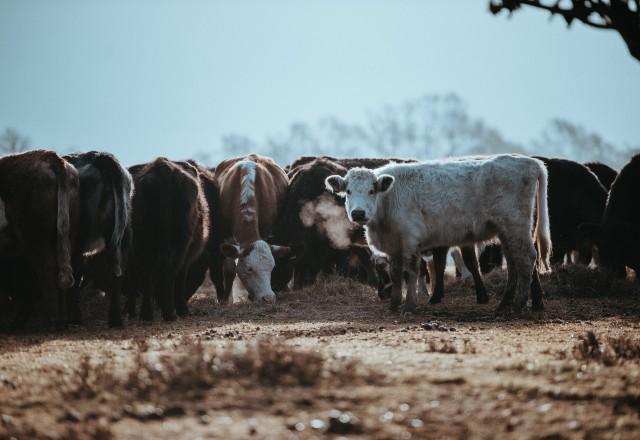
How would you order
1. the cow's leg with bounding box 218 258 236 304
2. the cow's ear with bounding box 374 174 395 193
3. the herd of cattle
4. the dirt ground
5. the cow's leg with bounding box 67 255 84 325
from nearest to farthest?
1. the dirt ground
2. the herd of cattle
3. the cow's leg with bounding box 67 255 84 325
4. the cow's ear with bounding box 374 174 395 193
5. the cow's leg with bounding box 218 258 236 304

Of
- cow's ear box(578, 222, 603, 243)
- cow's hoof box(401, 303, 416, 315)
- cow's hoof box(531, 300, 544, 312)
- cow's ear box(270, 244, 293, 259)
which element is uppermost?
cow's ear box(578, 222, 603, 243)

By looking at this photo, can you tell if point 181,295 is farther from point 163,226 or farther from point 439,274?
point 439,274

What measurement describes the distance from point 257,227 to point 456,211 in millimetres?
3747

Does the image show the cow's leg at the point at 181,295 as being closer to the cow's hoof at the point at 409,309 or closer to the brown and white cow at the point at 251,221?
the brown and white cow at the point at 251,221

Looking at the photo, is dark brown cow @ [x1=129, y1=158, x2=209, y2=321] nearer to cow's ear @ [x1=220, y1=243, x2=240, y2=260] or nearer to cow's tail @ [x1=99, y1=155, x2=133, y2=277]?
cow's tail @ [x1=99, y1=155, x2=133, y2=277]

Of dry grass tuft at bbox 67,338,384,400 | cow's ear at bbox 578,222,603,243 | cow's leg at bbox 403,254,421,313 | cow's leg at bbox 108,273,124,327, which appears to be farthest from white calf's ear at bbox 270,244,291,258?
dry grass tuft at bbox 67,338,384,400

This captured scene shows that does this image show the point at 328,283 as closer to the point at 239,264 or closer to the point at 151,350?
the point at 239,264

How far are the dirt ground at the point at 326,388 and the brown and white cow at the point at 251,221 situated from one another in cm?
446

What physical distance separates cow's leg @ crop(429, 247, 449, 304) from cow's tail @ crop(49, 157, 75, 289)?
16.2ft

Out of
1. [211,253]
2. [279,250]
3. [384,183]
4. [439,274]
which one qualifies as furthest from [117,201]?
[439,274]

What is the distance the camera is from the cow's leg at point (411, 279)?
8.99 metres

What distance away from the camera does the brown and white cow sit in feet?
36.5

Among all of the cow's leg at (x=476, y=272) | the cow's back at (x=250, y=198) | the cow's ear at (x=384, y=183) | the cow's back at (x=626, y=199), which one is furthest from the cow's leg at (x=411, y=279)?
the cow's back at (x=626, y=199)

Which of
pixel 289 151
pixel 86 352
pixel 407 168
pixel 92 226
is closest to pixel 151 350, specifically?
pixel 86 352
